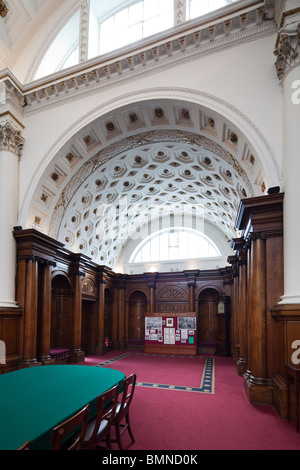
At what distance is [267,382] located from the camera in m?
7.07

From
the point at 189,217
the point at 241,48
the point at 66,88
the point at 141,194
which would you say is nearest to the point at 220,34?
the point at 241,48

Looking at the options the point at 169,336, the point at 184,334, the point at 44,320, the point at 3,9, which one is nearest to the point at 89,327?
the point at 169,336

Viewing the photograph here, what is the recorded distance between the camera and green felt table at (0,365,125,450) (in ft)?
10.7

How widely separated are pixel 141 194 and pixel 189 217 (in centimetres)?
530

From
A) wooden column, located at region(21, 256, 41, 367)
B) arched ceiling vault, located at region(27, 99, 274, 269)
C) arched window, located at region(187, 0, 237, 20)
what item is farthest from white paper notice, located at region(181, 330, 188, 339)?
arched window, located at region(187, 0, 237, 20)

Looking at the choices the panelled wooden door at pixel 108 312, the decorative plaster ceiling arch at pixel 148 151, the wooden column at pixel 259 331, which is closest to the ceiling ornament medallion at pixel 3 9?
the decorative plaster ceiling arch at pixel 148 151

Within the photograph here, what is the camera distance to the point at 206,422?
5.95m

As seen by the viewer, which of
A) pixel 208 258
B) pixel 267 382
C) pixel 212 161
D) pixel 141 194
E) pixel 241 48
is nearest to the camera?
pixel 267 382

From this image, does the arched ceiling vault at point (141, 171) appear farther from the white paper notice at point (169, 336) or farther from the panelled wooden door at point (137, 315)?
the white paper notice at point (169, 336)

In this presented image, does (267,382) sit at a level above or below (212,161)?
below

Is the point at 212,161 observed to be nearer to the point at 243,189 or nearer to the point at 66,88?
the point at 243,189

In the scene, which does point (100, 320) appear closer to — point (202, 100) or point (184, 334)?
point (184, 334)

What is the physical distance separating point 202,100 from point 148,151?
12.6ft

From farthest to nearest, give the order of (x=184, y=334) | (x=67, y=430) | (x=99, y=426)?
(x=184, y=334)
(x=99, y=426)
(x=67, y=430)
